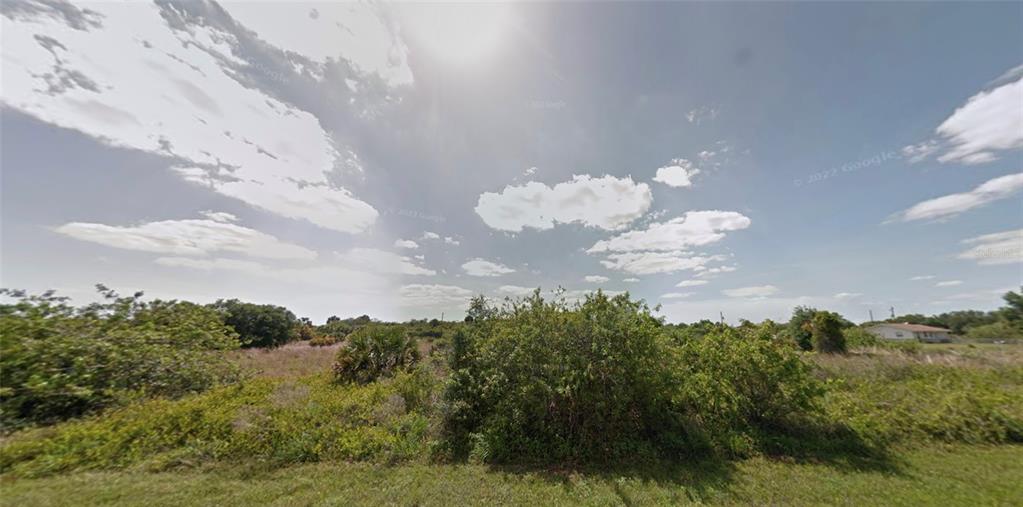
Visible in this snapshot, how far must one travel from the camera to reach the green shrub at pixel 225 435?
16.9ft

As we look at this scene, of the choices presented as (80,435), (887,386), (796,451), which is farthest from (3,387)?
(887,386)

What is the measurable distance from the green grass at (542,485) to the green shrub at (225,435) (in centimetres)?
30

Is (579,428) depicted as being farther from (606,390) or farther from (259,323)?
(259,323)

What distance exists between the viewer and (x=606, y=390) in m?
5.88

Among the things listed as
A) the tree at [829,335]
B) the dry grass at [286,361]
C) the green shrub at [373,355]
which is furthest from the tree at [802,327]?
the dry grass at [286,361]

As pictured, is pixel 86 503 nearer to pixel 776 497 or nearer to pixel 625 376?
pixel 625 376

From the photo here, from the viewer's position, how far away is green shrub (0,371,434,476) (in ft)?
16.9

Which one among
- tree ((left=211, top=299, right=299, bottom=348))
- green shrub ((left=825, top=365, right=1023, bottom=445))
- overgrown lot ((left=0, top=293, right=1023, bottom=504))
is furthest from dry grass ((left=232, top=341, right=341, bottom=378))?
green shrub ((left=825, top=365, right=1023, bottom=445))

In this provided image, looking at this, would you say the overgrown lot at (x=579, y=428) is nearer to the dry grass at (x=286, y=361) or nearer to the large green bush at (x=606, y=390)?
the large green bush at (x=606, y=390)

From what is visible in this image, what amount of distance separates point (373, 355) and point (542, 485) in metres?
8.55

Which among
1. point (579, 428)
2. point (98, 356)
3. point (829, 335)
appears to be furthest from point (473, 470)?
point (829, 335)

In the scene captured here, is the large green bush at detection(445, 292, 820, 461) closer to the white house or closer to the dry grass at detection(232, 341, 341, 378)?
the dry grass at detection(232, 341, 341, 378)

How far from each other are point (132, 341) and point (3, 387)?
2100 millimetres

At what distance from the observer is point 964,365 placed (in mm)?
10969
